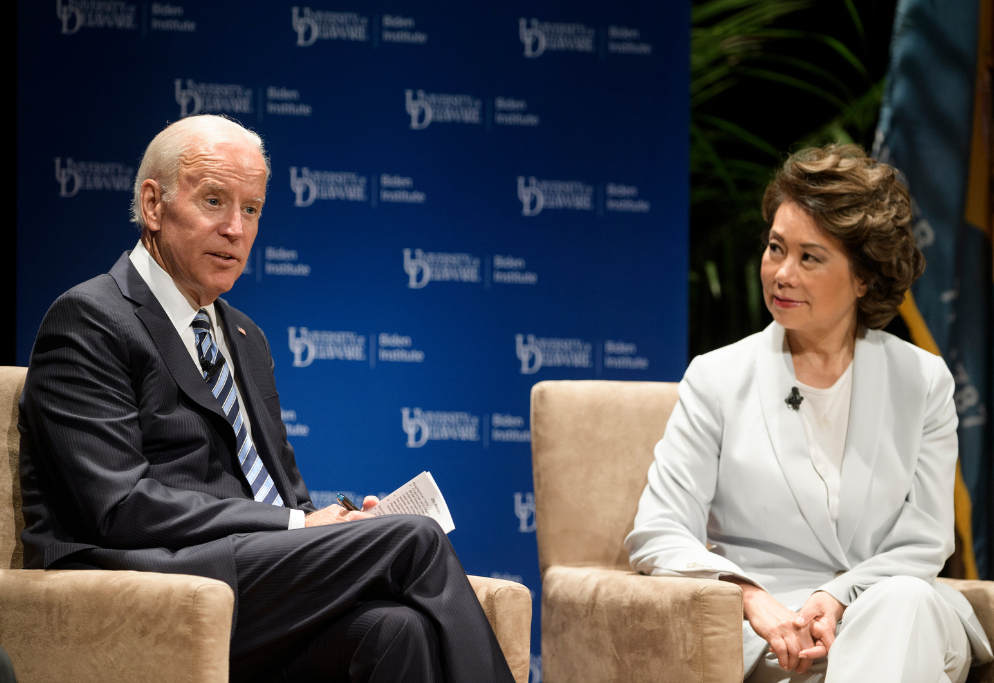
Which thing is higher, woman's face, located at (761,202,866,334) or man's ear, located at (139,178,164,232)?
man's ear, located at (139,178,164,232)

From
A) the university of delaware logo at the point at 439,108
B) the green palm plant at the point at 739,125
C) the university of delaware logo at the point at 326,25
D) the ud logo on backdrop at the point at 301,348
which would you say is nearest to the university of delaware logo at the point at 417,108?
the university of delaware logo at the point at 439,108

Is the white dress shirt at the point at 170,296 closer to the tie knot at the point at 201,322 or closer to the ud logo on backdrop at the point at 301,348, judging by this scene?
the tie knot at the point at 201,322

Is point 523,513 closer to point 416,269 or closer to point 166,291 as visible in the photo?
point 416,269

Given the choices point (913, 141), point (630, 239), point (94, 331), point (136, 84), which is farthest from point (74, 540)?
point (913, 141)

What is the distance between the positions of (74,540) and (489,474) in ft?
8.07

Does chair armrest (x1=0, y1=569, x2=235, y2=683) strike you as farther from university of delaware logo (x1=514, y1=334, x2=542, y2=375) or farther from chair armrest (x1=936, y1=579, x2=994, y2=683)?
university of delaware logo (x1=514, y1=334, x2=542, y2=375)

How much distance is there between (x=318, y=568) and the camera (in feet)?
6.00

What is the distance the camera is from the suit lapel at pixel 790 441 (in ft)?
7.66

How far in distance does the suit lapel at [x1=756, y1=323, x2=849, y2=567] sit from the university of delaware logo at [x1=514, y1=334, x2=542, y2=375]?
1824 millimetres

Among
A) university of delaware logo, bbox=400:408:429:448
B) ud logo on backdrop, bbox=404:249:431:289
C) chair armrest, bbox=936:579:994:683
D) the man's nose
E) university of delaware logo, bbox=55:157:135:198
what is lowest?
chair armrest, bbox=936:579:994:683

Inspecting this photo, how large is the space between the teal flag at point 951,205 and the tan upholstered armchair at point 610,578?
191 centimetres

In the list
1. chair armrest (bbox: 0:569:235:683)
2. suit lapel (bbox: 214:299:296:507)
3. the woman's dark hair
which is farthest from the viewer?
the woman's dark hair

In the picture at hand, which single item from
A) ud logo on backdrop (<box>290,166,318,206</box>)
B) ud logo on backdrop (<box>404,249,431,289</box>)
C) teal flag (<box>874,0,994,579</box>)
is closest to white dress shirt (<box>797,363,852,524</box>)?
teal flag (<box>874,0,994,579</box>)

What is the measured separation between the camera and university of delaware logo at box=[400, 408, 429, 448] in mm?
4164
